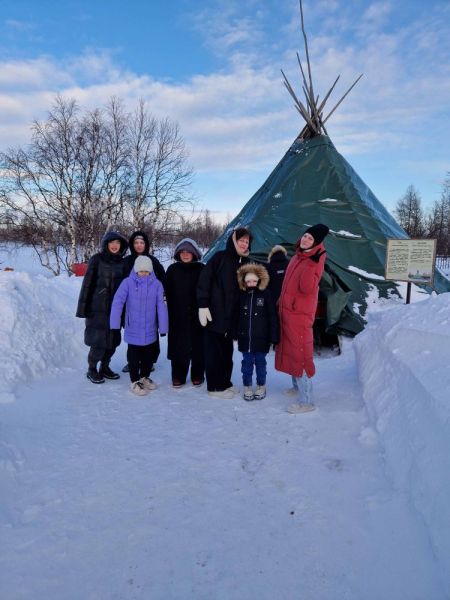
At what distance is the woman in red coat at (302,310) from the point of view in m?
3.28

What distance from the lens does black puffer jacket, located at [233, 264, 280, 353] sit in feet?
11.6

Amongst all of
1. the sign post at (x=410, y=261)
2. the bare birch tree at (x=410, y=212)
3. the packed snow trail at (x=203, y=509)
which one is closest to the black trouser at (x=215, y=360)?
the packed snow trail at (x=203, y=509)

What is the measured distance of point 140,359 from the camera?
3971 millimetres

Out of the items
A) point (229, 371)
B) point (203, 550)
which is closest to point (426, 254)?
point (229, 371)

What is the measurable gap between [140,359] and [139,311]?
1.75 feet

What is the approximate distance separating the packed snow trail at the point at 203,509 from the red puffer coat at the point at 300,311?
0.45m

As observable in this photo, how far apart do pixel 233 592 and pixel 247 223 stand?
612 cm

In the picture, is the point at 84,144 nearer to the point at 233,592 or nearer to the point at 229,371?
the point at 229,371

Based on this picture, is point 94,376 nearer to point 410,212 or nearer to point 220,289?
point 220,289

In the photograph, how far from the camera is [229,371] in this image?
393 centimetres

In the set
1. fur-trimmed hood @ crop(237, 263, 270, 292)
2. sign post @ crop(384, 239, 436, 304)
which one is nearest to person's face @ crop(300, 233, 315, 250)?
fur-trimmed hood @ crop(237, 263, 270, 292)

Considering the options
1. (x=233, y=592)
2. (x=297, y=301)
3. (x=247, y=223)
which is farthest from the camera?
(x=247, y=223)

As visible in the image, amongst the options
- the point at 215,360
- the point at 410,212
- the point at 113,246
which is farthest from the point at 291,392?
the point at 410,212

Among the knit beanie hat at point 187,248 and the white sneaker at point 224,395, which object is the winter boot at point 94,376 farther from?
the knit beanie hat at point 187,248
